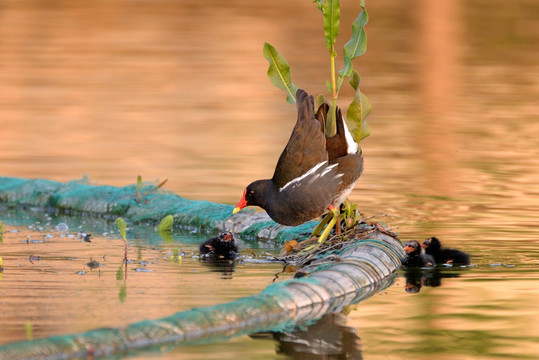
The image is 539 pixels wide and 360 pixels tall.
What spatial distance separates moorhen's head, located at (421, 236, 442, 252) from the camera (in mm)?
9789

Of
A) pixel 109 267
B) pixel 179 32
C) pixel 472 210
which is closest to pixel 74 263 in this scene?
pixel 109 267

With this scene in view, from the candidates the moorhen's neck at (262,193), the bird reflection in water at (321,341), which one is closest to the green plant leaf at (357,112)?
the moorhen's neck at (262,193)

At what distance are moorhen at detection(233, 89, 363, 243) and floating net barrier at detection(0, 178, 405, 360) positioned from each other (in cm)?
43

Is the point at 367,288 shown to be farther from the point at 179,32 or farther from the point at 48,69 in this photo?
the point at 179,32

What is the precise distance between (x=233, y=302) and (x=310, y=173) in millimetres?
2222

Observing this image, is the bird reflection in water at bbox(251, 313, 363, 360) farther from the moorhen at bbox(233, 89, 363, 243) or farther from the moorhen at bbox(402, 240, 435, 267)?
the moorhen at bbox(402, 240, 435, 267)

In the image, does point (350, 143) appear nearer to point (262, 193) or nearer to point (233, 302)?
point (262, 193)

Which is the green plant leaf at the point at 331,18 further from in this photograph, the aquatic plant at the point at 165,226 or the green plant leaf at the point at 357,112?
the aquatic plant at the point at 165,226

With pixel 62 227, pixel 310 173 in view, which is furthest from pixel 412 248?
pixel 62 227

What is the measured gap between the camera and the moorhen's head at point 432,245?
9789 millimetres

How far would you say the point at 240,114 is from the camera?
68.8 ft

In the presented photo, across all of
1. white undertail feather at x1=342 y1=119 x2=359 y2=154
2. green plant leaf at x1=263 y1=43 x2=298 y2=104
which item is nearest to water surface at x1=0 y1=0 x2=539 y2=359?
white undertail feather at x1=342 y1=119 x2=359 y2=154

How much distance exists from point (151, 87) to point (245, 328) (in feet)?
58.5

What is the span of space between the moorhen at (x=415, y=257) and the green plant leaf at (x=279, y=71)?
5.60 feet
